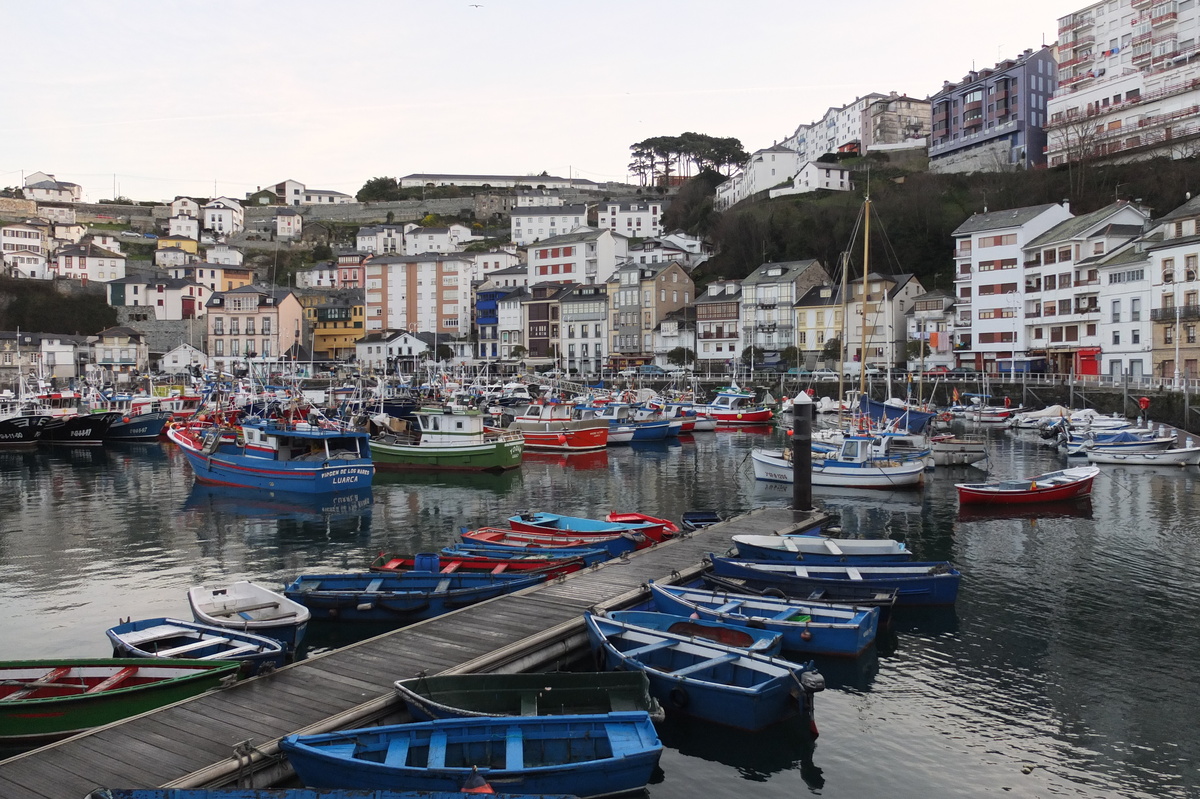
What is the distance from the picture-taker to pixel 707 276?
4326 inches

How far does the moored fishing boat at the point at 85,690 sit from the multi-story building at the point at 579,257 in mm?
98351

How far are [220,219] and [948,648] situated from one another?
156435 millimetres

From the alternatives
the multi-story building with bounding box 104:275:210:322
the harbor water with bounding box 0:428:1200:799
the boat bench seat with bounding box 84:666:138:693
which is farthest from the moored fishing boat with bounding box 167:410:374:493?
the multi-story building with bounding box 104:275:210:322

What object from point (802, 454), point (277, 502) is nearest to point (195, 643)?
point (802, 454)

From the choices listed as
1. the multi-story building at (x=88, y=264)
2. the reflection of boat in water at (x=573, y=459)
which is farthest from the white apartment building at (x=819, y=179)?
the multi-story building at (x=88, y=264)

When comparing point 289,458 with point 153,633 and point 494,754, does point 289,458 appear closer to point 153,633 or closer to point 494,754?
point 153,633

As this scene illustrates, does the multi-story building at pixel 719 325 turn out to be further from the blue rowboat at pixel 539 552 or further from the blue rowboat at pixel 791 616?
the blue rowboat at pixel 791 616

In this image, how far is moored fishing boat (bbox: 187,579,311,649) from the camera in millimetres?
15648

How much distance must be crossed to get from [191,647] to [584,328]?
92.0 meters

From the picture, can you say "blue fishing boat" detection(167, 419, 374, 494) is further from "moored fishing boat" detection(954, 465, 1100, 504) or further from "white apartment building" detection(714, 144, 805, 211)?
"white apartment building" detection(714, 144, 805, 211)

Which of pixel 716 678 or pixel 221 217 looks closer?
pixel 716 678

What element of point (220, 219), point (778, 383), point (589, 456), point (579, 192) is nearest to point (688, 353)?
point (778, 383)

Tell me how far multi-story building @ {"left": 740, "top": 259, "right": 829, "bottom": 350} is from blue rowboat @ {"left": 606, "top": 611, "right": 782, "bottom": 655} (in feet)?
255

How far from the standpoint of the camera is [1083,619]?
18906mm
